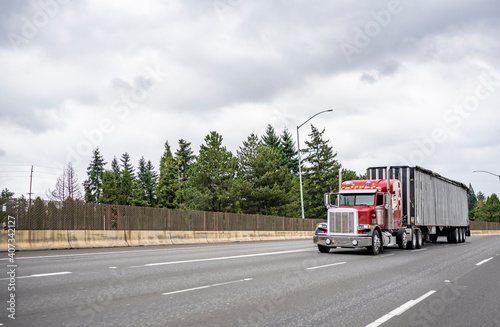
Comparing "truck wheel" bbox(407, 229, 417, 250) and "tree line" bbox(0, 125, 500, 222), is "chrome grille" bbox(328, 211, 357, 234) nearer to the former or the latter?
"truck wheel" bbox(407, 229, 417, 250)

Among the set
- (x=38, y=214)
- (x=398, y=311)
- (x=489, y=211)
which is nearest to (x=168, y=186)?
(x=38, y=214)

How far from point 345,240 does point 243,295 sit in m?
11.5

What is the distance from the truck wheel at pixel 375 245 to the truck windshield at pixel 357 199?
149cm

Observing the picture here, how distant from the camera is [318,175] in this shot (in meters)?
91.6

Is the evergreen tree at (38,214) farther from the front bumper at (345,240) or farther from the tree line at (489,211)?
the tree line at (489,211)

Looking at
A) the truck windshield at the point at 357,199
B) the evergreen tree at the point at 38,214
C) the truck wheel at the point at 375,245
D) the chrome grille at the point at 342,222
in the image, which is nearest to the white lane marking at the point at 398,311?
the truck wheel at the point at 375,245

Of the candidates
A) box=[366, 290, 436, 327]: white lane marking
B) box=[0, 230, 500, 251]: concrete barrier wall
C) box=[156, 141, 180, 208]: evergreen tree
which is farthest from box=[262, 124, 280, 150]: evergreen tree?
box=[366, 290, 436, 327]: white lane marking

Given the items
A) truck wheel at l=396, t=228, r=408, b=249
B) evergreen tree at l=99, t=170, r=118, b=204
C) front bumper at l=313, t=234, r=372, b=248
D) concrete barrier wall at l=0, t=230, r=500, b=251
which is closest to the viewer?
concrete barrier wall at l=0, t=230, r=500, b=251

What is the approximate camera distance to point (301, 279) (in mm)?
10820

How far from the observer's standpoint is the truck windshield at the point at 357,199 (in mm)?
20703

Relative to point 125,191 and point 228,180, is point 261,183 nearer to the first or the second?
point 228,180

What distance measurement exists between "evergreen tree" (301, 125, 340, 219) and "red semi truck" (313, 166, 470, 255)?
2371 inches

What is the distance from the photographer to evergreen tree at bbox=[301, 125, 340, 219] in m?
89.9

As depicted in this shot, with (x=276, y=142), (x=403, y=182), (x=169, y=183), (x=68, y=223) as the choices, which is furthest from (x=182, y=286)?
(x=276, y=142)
